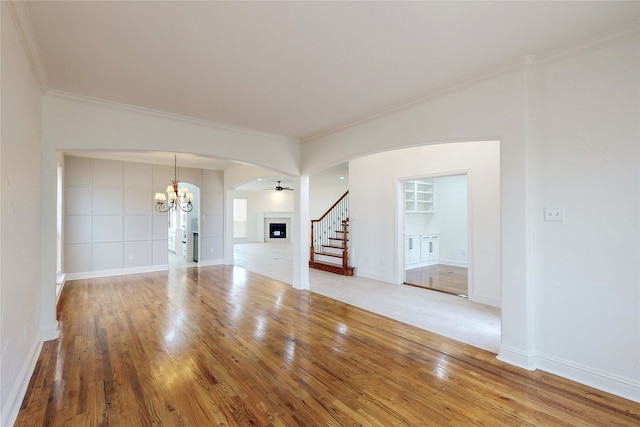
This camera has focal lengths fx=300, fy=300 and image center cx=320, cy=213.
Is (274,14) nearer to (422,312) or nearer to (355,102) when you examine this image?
(355,102)

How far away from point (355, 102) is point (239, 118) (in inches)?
66.8

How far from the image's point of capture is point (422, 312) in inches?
169

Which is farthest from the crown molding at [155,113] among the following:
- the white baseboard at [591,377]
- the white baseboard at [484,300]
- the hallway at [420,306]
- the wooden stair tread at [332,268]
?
the white baseboard at [591,377]

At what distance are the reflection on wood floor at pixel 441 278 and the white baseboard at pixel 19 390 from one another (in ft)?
18.0

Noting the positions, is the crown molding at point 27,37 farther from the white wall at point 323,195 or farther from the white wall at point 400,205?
the white wall at point 323,195

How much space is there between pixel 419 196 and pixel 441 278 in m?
2.38

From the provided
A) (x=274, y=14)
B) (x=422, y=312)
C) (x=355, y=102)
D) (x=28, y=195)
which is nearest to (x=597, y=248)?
(x=422, y=312)

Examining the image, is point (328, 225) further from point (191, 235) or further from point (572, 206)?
point (572, 206)

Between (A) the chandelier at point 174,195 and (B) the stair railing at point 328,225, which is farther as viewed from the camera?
(B) the stair railing at point 328,225

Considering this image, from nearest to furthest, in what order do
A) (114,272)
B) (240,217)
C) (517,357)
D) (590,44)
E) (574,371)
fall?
(590,44) → (574,371) → (517,357) → (114,272) → (240,217)

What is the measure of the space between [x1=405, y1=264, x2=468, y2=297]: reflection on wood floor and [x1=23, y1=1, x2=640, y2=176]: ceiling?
3.70 meters

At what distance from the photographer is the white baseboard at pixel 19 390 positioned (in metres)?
1.92

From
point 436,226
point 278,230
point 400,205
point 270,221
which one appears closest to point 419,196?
point 436,226

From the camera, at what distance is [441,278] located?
6.56 meters
